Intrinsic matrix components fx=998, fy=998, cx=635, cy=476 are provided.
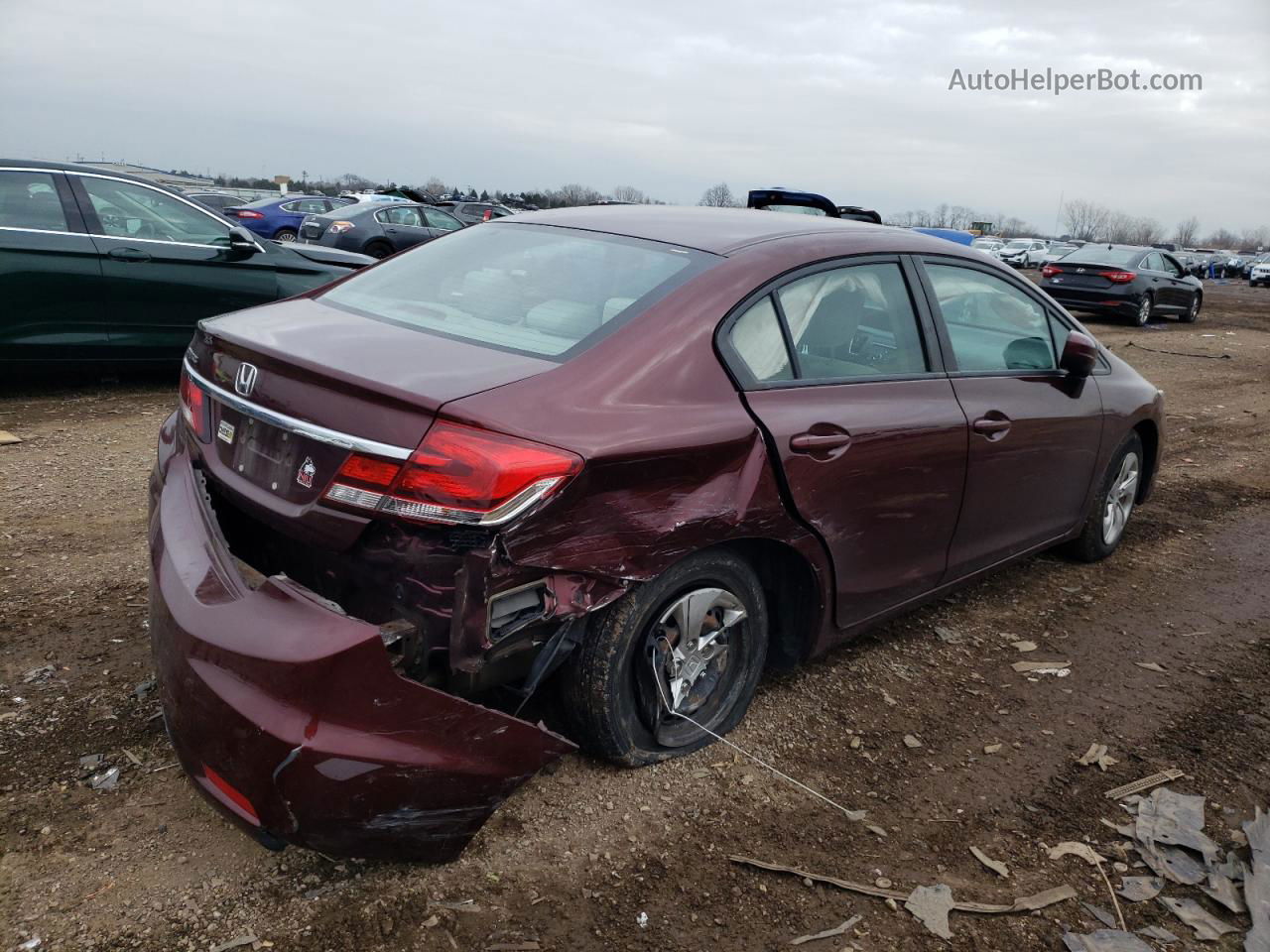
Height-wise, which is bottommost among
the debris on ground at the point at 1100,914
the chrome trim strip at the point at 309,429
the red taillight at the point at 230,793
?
the debris on ground at the point at 1100,914

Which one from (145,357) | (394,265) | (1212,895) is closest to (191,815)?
(394,265)

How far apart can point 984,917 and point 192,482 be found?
2.33 meters

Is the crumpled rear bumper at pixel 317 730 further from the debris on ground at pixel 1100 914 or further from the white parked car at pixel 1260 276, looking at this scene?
the white parked car at pixel 1260 276

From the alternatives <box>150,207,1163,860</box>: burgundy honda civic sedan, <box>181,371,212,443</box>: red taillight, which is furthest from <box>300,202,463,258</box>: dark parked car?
<box>181,371,212,443</box>: red taillight

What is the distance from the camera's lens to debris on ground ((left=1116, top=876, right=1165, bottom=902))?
2621 millimetres

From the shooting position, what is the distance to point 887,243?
3.53m

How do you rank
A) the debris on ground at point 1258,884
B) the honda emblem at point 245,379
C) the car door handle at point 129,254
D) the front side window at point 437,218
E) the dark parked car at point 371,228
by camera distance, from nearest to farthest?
the debris on ground at point 1258,884
the honda emblem at point 245,379
the car door handle at point 129,254
the dark parked car at point 371,228
the front side window at point 437,218

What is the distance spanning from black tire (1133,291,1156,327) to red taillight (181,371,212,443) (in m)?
17.1

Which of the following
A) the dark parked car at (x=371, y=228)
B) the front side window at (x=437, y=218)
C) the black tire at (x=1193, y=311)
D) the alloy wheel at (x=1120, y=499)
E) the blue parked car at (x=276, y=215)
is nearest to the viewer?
the alloy wheel at (x=1120, y=499)

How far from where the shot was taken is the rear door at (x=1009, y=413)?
12.0 feet

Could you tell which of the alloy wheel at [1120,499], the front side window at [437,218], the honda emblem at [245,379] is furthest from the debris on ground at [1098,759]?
the front side window at [437,218]

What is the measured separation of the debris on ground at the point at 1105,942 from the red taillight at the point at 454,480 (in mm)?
1698

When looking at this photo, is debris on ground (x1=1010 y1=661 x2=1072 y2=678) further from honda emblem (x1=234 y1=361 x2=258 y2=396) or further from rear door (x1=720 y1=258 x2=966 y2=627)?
honda emblem (x1=234 y1=361 x2=258 y2=396)

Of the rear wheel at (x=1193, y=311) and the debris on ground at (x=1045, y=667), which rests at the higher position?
the rear wheel at (x=1193, y=311)
